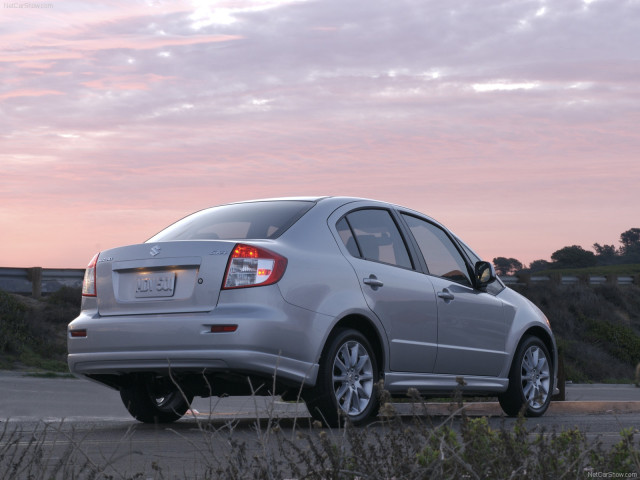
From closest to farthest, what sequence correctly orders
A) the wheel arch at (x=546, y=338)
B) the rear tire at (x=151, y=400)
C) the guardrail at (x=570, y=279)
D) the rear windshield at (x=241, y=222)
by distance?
the rear windshield at (x=241, y=222), the rear tire at (x=151, y=400), the wheel arch at (x=546, y=338), the guardrail at (x=570, y=279)

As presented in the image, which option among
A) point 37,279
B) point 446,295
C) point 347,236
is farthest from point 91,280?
point 37,279

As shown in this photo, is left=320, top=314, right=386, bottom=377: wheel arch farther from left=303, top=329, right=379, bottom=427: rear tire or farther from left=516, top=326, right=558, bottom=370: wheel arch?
left=516, top=326, right=558, bottom=370: wheel arch

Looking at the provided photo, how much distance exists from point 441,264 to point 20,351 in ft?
33.4

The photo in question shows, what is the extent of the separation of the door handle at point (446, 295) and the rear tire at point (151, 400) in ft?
7.12

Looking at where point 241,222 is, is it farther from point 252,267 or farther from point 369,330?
point 369,330

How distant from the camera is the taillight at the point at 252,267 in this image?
22.4 feet

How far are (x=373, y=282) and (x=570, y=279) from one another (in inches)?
1272

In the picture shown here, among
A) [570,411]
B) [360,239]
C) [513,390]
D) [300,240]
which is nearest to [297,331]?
[300,240]

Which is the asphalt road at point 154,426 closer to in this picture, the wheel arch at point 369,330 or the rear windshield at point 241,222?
the wheel arch at point 369,330

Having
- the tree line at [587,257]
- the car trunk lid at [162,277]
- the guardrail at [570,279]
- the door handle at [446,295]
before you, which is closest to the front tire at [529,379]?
the door handle at [446,295]

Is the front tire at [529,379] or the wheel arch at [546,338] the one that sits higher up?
the wheel arch at [546,338]

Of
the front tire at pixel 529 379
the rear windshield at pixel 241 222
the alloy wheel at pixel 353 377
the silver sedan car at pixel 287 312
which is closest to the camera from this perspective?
the silver sedan car at pixel 287 312

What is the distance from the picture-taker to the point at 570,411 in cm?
1055

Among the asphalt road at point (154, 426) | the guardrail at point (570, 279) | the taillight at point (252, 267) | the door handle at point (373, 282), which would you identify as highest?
the taillight at point (252, 267)
